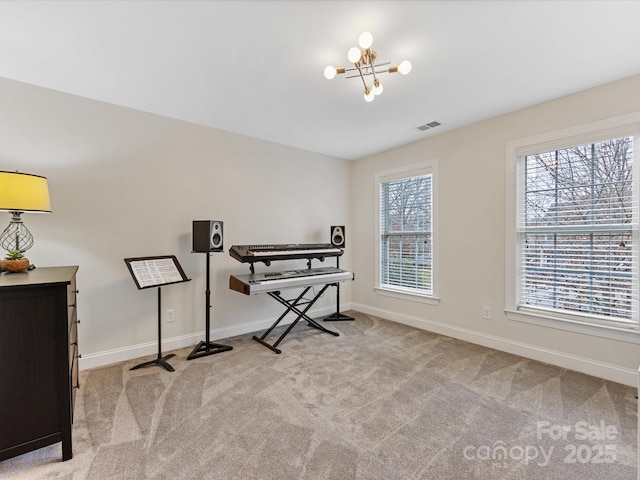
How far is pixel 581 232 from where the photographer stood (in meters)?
2.55

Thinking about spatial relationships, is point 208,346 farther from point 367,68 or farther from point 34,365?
point 367,68

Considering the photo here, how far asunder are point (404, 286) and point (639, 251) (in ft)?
7.35

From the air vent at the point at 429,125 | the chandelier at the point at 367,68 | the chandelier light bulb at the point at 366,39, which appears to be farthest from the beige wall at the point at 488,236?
the chandelier light bulb at the point at 366,39

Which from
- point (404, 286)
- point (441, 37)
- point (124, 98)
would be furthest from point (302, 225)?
point (441, 37)

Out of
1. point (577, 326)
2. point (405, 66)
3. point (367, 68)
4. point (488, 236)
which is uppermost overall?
point (367, 68)

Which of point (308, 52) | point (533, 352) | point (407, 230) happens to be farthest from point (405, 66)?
point (533, 352)

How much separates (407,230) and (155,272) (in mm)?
2953

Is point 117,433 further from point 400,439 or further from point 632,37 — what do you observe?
point 632,37

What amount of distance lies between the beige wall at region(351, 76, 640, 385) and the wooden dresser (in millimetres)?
3374

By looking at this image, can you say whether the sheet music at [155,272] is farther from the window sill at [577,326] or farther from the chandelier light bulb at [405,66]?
the window sill at [577,326]

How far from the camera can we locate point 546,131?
270cm

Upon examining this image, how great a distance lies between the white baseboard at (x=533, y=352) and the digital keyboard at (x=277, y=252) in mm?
1313

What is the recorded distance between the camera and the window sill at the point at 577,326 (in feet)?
7.59

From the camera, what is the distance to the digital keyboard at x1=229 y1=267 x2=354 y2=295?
9.28ft
